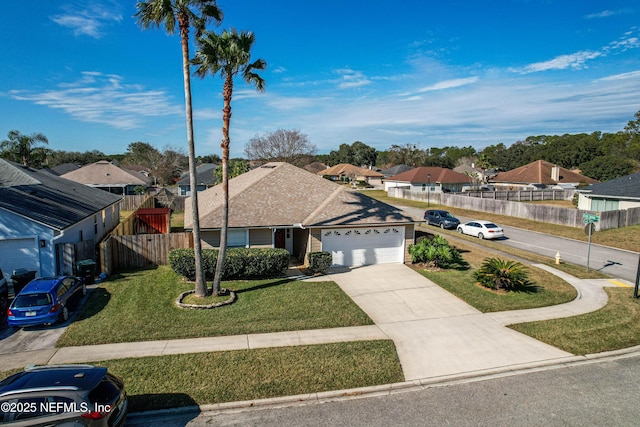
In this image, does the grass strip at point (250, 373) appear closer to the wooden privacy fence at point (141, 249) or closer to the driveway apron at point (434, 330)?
the driveway apron at point (434, 330)

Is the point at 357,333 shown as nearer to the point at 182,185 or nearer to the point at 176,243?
the point at 176,243

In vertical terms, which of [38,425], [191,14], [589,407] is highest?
[191,14]

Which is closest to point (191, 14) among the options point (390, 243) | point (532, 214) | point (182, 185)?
point (390, 243)

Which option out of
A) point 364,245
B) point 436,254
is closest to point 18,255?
point 364,245

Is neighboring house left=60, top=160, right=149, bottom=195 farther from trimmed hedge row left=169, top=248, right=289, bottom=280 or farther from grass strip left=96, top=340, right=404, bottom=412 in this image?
grass strip left=96, top=340, right=404, bottom=412

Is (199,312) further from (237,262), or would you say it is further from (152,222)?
(152,222)

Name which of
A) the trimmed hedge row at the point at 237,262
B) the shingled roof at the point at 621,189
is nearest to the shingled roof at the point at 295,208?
the trimmed hedge row at the point at 237,262

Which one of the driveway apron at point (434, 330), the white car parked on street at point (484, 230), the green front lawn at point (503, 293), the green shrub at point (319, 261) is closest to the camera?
the driveway apron at point (434, 330)
